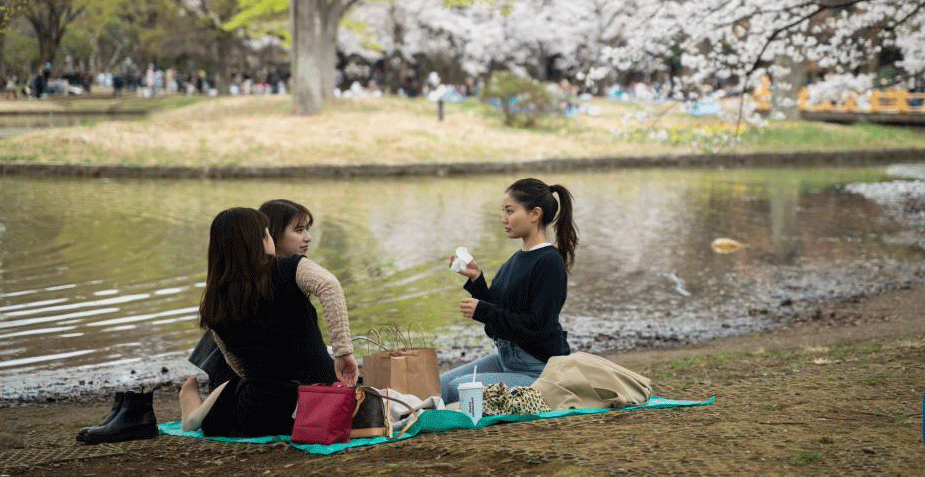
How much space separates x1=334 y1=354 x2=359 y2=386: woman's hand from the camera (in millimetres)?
4918

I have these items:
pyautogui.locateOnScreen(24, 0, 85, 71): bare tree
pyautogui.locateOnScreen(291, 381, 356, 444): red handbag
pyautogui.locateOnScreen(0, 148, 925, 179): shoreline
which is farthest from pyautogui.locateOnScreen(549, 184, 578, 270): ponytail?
pyautogui.locateOnScreen(24, 0, 85, 71): bare tree

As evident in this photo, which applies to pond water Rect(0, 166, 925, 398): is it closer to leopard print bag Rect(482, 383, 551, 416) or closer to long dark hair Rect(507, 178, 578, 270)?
Answer: long dark hair Rect(507, 178, 578, 270)

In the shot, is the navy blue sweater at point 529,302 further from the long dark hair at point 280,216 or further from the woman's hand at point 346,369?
the long dark hair at point 280,216

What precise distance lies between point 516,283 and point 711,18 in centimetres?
973

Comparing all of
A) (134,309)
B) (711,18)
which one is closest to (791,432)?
(134,309)

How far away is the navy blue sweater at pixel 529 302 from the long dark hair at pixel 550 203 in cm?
17

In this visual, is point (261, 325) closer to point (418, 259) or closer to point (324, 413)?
point (324, 413)

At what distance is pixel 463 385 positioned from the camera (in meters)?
5.07

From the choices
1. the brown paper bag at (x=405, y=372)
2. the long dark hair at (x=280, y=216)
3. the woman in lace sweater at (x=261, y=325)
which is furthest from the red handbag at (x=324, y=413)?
the long dark hair at (x=280, y=216)

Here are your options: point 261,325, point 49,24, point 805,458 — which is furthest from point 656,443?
point 49,24

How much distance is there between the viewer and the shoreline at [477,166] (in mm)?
22484

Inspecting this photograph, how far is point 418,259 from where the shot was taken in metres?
13.0

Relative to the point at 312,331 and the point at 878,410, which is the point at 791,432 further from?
the point at 312,331

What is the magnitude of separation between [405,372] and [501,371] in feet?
2.33
